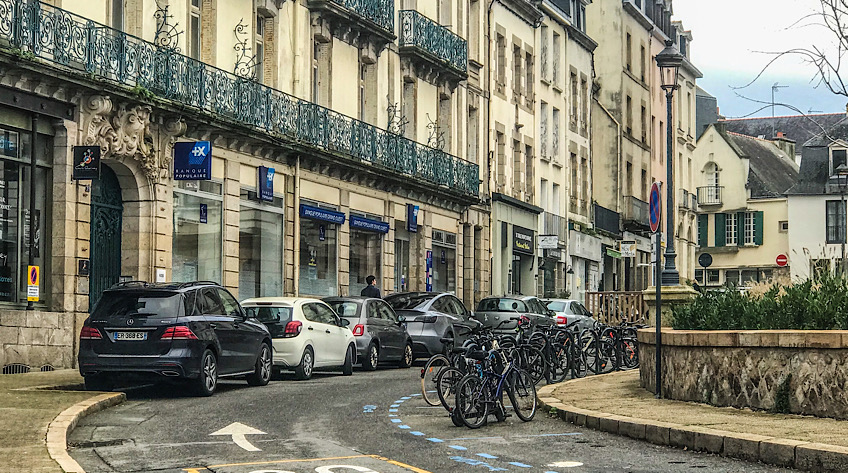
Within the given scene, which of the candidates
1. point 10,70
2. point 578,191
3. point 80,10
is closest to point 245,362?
point 10,70

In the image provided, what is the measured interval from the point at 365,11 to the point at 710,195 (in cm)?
5341

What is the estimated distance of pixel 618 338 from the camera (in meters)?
28.7

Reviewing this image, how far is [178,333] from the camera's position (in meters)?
19.8

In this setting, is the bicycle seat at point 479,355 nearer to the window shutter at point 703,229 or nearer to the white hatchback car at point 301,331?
the white hatchback car at point 301,331

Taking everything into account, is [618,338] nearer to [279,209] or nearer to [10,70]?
[279,209]

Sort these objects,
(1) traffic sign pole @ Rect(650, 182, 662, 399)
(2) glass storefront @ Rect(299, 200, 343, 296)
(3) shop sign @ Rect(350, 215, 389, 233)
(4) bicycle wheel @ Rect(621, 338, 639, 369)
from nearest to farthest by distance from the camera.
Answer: (1) traffic sign pole @ Rect(650, 182, 662, 399)
(4) bicycle wheel @ Rect(621, 338, 639, 369)
(2) glass storefront @ Rect(299, 200, 343, 296)
(3) shop sign @ Rect(350, 215, 389, 233)

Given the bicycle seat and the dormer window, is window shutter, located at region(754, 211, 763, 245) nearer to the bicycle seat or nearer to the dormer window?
the dormer window

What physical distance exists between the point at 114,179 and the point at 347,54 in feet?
40.0

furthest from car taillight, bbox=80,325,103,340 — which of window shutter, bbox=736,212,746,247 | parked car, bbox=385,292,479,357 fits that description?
window shutter, bbox=736,212,746,247

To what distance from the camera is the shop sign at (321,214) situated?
35.4 m

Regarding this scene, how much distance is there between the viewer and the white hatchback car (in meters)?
24.4

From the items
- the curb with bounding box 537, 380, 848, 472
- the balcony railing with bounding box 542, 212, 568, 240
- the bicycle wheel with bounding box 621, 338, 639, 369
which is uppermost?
the balcony railing with bounding box 542, 212, 568, 240

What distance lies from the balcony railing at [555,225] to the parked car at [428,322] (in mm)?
25915

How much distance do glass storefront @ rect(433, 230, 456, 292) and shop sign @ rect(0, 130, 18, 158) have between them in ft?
72.4
